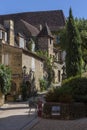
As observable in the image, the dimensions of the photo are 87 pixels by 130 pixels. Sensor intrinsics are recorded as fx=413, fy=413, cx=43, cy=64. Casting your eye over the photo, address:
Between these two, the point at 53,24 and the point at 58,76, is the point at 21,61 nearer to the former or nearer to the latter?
the point at 58,76

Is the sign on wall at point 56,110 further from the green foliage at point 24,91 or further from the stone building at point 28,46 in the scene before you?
the stone building at point 28,46

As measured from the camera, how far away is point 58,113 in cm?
2483

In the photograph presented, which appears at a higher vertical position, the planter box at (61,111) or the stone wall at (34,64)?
the stone wall at (34,64)

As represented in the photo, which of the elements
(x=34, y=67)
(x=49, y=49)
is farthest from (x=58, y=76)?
(x=34, y=67)

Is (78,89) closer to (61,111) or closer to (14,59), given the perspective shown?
(61,111)

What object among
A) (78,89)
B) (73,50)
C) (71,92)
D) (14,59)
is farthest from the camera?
(14,59)

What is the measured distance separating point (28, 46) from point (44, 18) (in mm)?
26376

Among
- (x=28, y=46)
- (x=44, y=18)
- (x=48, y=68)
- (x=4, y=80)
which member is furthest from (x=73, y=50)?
(x=44, y=18)

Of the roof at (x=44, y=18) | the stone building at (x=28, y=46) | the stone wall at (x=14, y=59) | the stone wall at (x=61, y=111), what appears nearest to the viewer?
the stone wall at (x=61, y=111)

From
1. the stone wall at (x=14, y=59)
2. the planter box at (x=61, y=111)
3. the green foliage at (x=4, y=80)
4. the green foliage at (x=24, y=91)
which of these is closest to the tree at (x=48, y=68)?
the stone wall at (x=14, y=59)

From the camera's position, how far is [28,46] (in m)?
64.2

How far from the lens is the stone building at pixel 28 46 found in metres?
48.8

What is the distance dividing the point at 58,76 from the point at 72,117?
46.3 meters

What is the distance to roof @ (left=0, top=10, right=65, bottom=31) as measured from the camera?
86.6 metres
